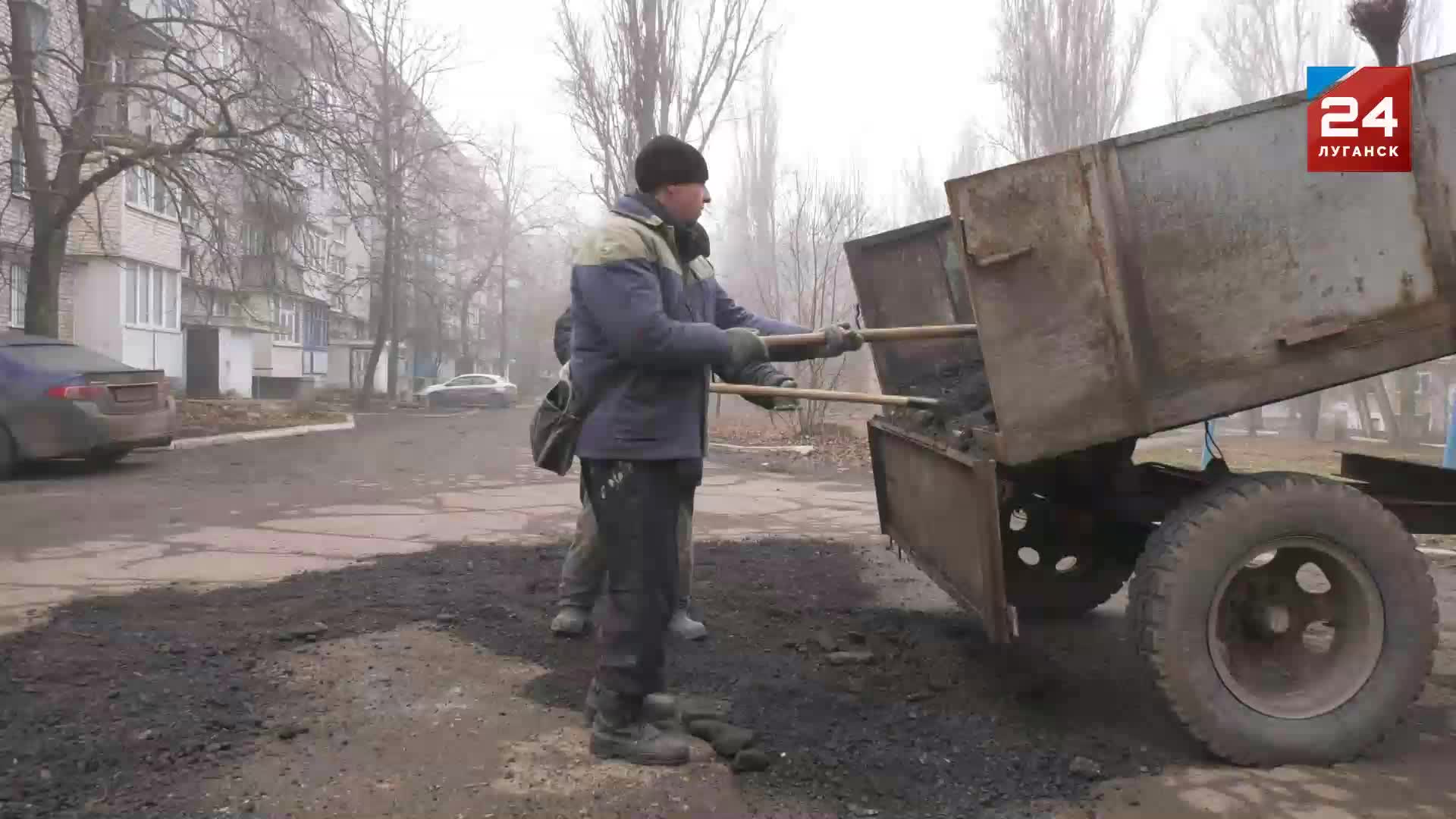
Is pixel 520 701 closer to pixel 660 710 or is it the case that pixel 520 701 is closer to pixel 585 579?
pixel 660 710

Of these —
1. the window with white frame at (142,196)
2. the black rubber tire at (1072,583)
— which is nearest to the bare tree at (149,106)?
the window with white frame at (142,196)

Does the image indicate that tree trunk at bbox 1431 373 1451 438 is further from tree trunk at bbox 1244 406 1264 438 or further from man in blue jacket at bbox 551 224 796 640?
man in blue jacket at bbox 551 224 796 640

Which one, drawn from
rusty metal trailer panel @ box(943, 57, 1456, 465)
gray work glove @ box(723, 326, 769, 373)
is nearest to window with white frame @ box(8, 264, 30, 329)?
gray work glove @ box(723, 326, 769, 373)

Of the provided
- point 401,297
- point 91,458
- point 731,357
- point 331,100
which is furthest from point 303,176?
point 401,297

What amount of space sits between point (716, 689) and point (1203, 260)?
220cm

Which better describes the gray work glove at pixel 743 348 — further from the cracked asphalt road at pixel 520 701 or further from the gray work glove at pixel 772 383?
the cracked asphalt road at pixel 520 701

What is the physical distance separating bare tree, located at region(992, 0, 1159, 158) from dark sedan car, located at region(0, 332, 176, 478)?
71.9ft

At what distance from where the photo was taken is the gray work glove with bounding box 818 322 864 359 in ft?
11.8

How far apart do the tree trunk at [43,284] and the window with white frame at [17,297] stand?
842 centimetres

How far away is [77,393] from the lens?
34.6 feet

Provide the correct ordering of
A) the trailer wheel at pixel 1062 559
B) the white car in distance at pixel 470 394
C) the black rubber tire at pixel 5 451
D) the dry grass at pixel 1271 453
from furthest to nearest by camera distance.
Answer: the white car in distance at pixel 470 394
the dry grass at pixel 1271 453
the black rubber tire at pixel 5 451
the trailer wheel at pixel 1062 559

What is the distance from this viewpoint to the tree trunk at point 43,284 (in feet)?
50.9

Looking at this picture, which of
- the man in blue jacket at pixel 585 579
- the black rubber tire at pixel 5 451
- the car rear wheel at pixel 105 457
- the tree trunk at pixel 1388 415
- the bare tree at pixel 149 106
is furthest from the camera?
the tree trunk at pixel 1388 415

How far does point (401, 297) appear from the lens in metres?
40.0
